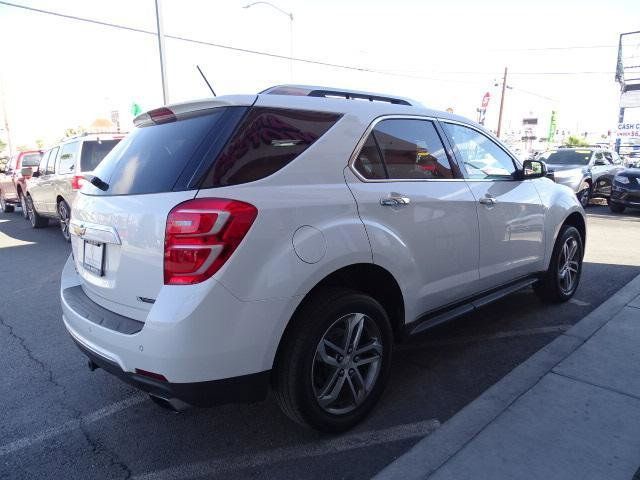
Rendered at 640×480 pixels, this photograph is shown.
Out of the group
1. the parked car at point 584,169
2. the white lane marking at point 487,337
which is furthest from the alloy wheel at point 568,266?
the parked car at point 584,169

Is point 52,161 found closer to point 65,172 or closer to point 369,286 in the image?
point 65,172

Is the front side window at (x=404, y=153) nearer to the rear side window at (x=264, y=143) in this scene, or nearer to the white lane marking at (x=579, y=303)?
the rear side window at (x=264, y=143)

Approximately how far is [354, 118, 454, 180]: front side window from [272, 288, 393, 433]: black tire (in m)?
0.77

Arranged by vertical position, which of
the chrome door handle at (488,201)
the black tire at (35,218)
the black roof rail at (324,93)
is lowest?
the black tire at (35,218)

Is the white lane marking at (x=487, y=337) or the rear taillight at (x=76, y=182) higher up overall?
the rear taillight at (x=76, y=182)

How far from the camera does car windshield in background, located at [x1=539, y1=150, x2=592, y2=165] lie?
14.2m

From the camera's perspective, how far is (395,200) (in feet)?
9.35

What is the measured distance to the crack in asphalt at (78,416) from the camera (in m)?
2.55

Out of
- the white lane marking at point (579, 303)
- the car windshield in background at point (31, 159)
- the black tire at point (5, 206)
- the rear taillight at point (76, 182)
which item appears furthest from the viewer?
the car windshield in background at point (31, 159)

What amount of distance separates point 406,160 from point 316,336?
4.37ft

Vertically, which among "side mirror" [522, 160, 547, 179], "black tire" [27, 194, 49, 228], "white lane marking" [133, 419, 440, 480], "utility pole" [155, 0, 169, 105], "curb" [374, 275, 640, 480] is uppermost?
"utility pole" [155, 0, 169, 105]

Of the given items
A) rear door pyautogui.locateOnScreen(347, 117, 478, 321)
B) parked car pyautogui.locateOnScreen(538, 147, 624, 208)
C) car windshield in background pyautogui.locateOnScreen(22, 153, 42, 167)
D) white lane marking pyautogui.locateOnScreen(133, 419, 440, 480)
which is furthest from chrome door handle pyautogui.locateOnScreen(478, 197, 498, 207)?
car windshield in background pyautogui.locateOnScreen(22, 153, 42, 167)

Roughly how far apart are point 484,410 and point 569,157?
13.8 meters

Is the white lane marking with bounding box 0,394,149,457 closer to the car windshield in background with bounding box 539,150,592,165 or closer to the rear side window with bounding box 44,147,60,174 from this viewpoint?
the rear side window with bounding box 44,147,60,174
